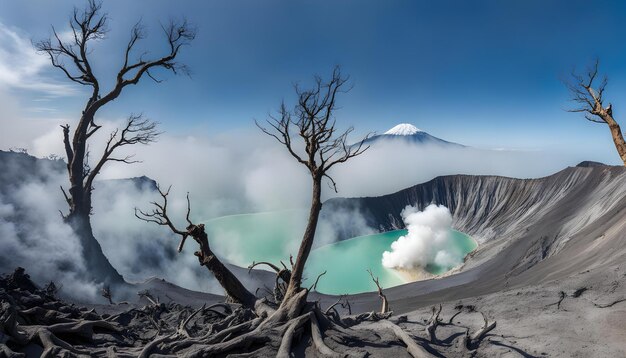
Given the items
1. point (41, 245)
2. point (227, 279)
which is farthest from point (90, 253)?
point (227, 279)

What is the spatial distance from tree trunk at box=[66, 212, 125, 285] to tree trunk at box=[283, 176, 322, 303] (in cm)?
1535

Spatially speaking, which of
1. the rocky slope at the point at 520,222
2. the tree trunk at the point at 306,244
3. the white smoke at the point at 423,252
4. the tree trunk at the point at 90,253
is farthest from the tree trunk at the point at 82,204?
the white smoke at the point at 423,252

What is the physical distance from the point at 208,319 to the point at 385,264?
191ft

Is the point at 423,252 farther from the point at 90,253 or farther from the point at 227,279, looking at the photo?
the point at 227,279

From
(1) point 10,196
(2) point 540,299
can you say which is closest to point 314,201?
(2) point 540,299

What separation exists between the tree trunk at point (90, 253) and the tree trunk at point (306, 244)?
15.4 meters

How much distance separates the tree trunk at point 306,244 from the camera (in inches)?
312

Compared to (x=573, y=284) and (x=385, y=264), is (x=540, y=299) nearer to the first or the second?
(x=573, y=284)

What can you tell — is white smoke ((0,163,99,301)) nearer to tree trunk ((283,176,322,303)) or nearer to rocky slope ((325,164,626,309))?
tree trunk ((283,176,322,303))

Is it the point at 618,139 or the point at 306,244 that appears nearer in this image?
the point at 306,244

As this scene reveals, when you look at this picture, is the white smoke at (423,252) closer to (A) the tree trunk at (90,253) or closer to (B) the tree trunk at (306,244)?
(A) the tree trunk at (90,253)

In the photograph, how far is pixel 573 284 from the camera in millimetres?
Answer: 10055

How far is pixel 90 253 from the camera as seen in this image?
63.6ft

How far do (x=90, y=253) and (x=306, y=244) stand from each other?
16.3 metres
